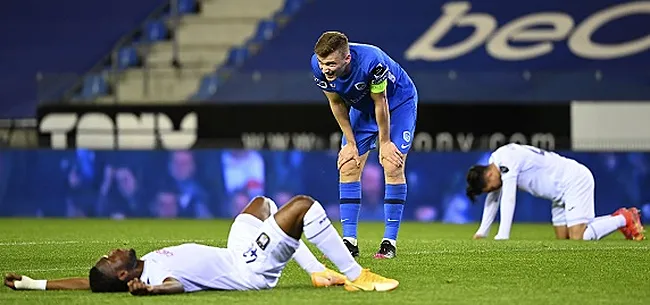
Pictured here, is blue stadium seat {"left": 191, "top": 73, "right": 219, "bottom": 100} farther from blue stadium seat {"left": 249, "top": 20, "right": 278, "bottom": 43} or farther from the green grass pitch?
the green grass pitch

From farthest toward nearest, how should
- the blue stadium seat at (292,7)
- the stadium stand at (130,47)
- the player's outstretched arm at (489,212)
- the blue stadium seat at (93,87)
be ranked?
the blue stadium seat at (292,7) < the blue stadium seat at (93,87) < the stadium stand at (130,47) < the player's outstretched arm at (489,212)

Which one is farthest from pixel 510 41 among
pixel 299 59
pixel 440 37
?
pixel 299 59

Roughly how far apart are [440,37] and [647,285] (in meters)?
13.7

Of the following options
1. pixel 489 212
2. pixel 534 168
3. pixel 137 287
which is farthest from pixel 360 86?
pixel 534 168

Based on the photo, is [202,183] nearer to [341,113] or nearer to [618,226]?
[618,226]

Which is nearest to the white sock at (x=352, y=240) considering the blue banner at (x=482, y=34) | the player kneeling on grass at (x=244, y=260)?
the player kneeling on grass at (x=244, y=260)

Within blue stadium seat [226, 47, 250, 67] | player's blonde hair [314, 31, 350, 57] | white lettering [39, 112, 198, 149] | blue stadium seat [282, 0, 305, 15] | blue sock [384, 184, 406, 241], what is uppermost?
player's blonde hair [314, 31, 350, 57]

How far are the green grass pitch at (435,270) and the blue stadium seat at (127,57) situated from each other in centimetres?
758

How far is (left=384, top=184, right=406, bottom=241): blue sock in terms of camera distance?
8.95 meters

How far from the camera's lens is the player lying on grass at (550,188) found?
1152 centimetres

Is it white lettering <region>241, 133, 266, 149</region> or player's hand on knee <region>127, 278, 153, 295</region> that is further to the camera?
white lettering <region>241, 133, 266, 149</region>

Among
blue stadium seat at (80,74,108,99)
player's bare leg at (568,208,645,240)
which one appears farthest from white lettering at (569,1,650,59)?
player's bare leg at (568,208,645,240)

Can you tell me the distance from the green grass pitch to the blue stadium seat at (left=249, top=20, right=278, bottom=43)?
813 centimetres

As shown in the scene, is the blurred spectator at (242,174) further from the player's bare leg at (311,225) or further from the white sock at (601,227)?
the player's bare leg at (311,225)
